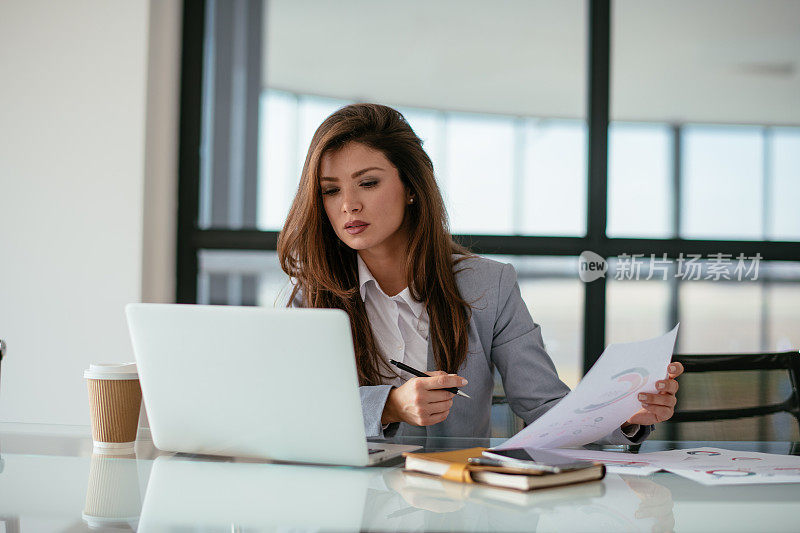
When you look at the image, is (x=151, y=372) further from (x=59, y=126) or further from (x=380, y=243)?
(x=59, y=126)

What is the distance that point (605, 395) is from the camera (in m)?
1.11

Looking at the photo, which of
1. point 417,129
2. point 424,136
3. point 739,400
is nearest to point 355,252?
point 739,400

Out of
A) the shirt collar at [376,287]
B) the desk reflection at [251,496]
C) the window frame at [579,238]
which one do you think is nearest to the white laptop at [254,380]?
the desk reflection at [251,496]

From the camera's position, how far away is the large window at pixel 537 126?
3062mm

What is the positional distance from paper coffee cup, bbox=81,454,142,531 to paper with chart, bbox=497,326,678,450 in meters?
0.52

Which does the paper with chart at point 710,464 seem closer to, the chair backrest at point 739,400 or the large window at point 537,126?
the chair backrest at point 739,400

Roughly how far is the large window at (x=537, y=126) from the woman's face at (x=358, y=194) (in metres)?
1.31

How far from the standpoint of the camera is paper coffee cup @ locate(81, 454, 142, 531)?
0.85m

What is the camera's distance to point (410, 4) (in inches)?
125

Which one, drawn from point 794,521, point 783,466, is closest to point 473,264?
point 783,466

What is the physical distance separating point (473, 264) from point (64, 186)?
1.72 metres

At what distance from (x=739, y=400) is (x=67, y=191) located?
7.71 feet

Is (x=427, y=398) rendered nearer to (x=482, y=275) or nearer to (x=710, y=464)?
(x=710, y=464)

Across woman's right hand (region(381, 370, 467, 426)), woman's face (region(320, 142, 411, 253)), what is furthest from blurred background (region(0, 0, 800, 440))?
woman's right hand (region(381, 370, 467, 426))
